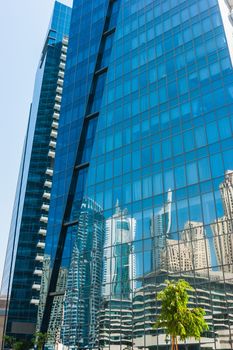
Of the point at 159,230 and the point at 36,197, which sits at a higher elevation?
the point at 36,197

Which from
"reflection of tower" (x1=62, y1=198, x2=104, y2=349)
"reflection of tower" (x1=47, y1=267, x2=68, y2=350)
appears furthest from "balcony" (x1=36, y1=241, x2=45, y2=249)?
"reflection of tower" (x1=62, y1=198, x2=104, y2=349)

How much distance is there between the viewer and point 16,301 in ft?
249

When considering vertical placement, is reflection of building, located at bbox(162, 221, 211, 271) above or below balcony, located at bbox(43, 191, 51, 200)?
below

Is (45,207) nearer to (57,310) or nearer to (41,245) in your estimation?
(41,245)

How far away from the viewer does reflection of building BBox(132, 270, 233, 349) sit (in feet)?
103

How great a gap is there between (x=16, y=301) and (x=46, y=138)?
40009 millimetres

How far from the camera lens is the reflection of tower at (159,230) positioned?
126 feet

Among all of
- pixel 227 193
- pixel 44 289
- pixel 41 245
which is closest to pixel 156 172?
pixel 227 193

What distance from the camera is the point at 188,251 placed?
36.0 m

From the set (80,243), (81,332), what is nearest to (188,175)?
(80,243)

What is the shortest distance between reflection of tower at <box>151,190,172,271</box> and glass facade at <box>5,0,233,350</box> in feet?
0.40

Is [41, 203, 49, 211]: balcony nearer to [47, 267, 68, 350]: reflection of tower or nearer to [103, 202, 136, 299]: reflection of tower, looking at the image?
[47, 267, 68, 350]: reflection of tower

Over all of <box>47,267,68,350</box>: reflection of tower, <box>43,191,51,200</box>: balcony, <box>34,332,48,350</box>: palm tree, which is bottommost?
<box>34,332,48,350</box>: palm tree

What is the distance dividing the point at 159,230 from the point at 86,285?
40.1 ft
